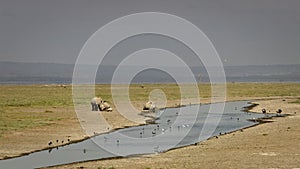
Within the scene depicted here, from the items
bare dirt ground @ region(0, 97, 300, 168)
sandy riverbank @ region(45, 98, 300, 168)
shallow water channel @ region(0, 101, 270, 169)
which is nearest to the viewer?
sandy riverbank @ region(45, 98, 300, 168)

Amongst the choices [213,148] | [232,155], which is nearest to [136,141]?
[213,148]

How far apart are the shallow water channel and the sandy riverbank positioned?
1.82 m

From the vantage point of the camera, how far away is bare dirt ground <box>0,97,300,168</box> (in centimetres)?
2308

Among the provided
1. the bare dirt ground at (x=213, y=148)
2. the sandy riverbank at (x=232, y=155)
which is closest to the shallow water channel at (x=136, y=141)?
the bare dirt ground at (x=213, y=148)

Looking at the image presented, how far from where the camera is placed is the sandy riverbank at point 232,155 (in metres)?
22.8

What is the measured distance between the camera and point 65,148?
97.1 feet

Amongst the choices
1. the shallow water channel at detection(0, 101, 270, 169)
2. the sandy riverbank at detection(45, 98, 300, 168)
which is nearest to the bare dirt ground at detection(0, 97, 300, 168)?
the sandy riverbank at detection(45, 98, 300, 168)

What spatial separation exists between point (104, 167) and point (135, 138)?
11.6 meters

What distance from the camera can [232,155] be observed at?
83.5 ft

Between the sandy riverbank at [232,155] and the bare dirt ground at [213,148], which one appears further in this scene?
the bare dirt ground at [213,148]

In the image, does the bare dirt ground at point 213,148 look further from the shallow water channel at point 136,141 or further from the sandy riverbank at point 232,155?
the shallow water channel at point 136,141

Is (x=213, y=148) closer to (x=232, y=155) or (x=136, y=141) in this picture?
(x=232, y=155)

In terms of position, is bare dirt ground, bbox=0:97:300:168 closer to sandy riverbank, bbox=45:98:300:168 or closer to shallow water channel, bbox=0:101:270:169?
sandy riverbank, bbox=45:98:300:168

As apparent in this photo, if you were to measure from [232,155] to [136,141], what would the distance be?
8.88m
